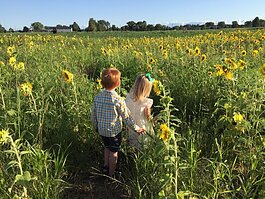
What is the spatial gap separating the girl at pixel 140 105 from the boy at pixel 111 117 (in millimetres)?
179

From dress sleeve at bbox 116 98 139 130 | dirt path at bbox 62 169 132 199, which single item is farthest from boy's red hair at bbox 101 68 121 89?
dirt path at bbox 62 169 132 199

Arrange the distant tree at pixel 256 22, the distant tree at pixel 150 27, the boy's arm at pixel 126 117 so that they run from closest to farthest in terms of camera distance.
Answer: the boy's arm at pixel 126 117 < the distant tree at pixel 256 22 < the distant tree at pixel 150 27

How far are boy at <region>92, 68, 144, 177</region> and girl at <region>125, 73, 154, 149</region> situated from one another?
0.18 metres

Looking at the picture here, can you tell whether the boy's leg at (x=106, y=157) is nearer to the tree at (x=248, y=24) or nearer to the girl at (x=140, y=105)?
the girl at (x=140, y=105)

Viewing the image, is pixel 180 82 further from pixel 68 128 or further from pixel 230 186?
pixel 230 186

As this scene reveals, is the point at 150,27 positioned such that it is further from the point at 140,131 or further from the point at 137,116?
the point at 140,131

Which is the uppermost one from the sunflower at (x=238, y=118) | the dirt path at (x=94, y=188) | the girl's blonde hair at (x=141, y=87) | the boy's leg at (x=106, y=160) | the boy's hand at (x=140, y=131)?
the girl's blonde hair at (x=141, y=87)

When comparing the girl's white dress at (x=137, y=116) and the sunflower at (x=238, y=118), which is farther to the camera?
the girl's white dress at (x=137, y=116)

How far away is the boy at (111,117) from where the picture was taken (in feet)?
9.39

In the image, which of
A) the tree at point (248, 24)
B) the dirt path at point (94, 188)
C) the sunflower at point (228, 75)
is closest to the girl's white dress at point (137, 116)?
the dirt path at point (94, 188)

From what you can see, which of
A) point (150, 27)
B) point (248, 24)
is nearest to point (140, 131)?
point (248, 24)

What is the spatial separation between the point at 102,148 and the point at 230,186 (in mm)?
1305

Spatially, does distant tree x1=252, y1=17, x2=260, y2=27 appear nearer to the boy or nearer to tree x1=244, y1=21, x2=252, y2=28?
tree x1=244, y1=21, x2=252, y2=28

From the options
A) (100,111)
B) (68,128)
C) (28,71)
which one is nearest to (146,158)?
(100,111)
